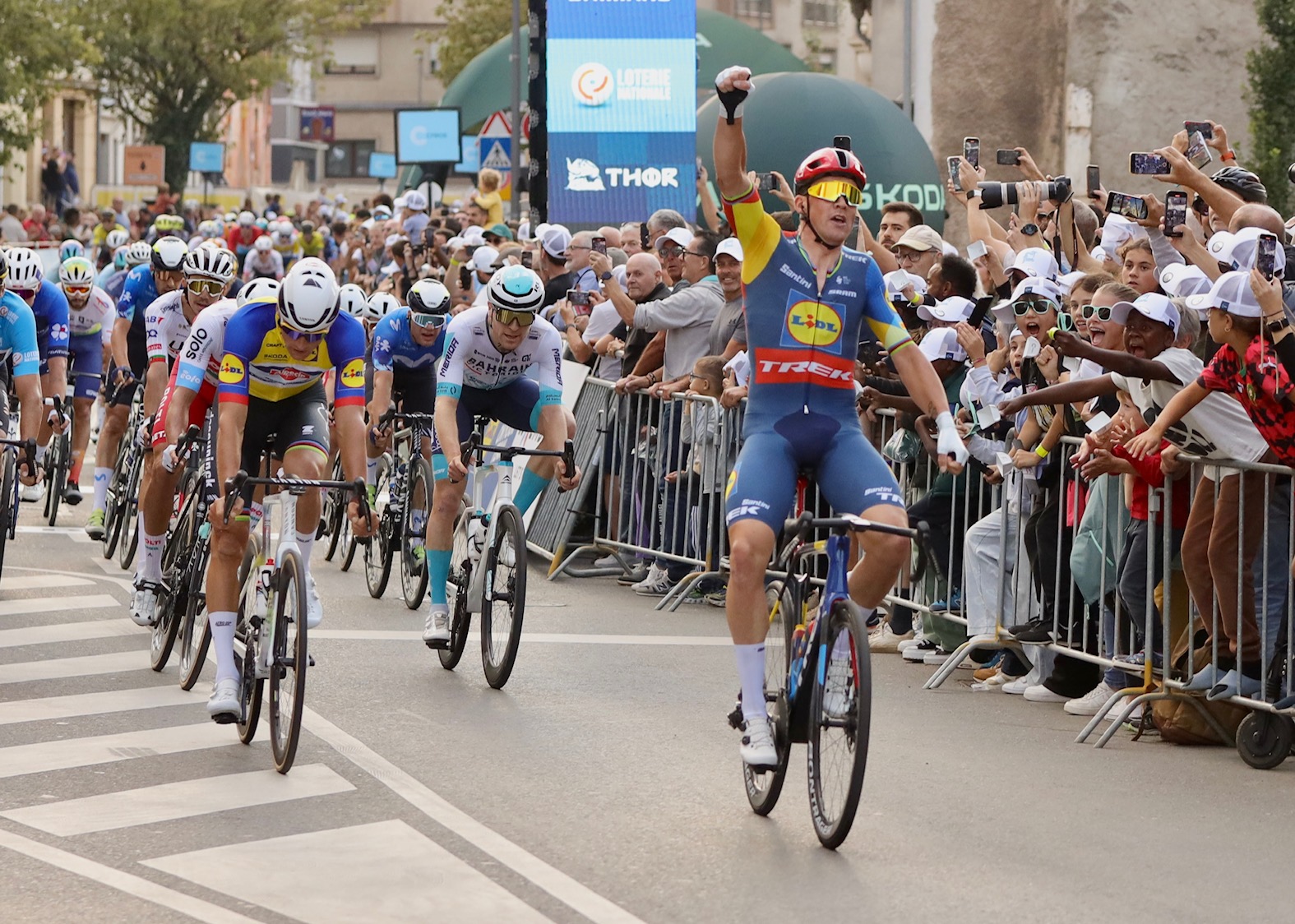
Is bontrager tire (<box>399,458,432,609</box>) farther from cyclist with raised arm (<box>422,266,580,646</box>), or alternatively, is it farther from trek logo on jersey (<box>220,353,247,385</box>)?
trek logo on jersey (<box>220,353,247,385</box>)

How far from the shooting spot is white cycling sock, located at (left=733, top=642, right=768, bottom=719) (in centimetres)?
735

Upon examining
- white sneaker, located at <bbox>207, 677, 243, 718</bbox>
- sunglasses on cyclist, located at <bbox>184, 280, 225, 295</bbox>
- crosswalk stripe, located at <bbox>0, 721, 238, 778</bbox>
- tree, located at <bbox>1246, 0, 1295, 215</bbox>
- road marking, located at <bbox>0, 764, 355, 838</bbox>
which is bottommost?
crosswalk stripe, located at <bbox>0, 721, 238, 778</bbox>

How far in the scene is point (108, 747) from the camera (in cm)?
856

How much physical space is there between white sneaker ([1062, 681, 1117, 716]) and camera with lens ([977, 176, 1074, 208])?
2423mm

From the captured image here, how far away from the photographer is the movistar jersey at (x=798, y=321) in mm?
7633

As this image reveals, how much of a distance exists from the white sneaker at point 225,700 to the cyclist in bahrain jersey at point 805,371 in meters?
2.36

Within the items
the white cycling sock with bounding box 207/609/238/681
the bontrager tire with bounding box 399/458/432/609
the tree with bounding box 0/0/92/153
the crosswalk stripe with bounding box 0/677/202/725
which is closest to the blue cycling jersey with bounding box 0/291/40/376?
the bontrager tire with bounding box 399/458/432/609

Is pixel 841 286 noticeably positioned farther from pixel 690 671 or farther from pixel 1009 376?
pixel 690 671

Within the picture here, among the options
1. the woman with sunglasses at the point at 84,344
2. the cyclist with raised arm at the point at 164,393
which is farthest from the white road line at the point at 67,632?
the woman with sunglasses at the point at 84,344

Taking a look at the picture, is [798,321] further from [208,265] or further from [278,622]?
[208,265]

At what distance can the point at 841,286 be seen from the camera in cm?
768

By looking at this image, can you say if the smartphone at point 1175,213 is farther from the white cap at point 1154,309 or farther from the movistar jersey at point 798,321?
the movistar jersey at point 798,321

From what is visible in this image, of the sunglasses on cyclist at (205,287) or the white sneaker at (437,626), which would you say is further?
the sunglasses on cyclist at (205,287)

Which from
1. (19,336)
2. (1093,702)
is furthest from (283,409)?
(1093,702)
